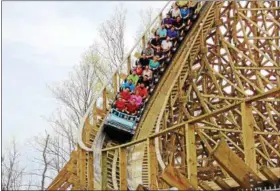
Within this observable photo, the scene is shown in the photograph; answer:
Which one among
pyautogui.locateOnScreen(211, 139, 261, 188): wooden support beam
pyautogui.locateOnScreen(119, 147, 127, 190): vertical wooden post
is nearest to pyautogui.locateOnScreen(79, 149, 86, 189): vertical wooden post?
pyautogui.locateOnScreen(119, 147, 127, 190): vertical wooden post

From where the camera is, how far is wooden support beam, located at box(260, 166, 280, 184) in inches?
135

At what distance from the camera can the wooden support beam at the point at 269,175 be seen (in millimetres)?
3432

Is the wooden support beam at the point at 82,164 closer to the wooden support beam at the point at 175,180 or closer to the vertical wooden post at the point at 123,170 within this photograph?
the vertical wooden post at the point at 123,170

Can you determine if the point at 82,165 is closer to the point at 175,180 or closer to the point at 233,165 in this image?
the point at 175,180

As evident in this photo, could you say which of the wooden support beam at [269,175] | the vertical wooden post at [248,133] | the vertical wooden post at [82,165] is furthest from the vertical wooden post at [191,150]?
the vertical wooden post at [82,165]

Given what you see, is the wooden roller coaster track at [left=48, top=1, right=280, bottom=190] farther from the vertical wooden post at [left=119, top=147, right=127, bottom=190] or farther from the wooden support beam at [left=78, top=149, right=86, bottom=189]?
the vertical wooden post at [left=119, top=147, right=127, bottom=190]

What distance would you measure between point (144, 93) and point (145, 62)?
31.3 inches

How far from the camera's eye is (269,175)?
11.3ft

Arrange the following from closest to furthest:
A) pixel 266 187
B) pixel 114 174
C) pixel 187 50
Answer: pixel 266 187
pixel 114 174
pixel 187 50

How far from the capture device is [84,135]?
28.4 feet

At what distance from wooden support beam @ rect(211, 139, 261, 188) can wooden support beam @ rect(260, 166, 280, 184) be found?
0.08 meters

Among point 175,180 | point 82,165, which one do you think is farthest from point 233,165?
point 82,165

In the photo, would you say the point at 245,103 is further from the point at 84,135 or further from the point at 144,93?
the point at 144,93

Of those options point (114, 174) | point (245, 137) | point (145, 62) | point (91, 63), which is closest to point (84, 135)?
point (114, 174)
